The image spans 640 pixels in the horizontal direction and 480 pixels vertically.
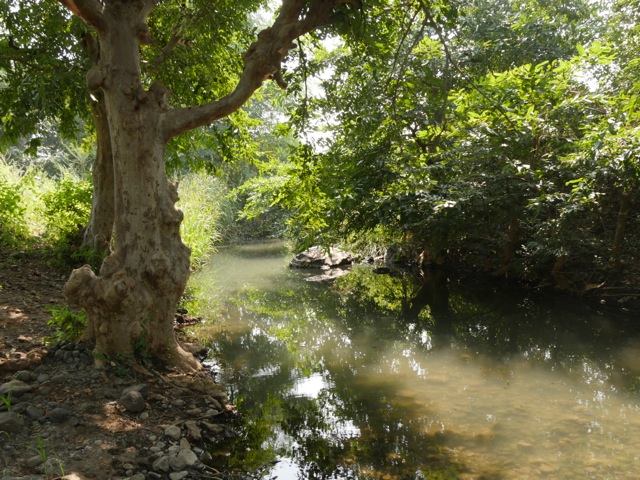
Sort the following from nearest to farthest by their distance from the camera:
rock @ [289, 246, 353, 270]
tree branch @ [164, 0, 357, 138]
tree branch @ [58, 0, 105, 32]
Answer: tree branch @ [58, 0, 105, 32] < tree branch @ [164, 0, 357, 138] < rock @ [289, 246, 353, 270]

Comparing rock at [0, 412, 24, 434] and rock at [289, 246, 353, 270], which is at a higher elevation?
rock at [289, 246, 353, 270]

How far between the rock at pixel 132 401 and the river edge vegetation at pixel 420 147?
3.28 metres

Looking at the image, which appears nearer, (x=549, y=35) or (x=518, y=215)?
(x=518, y=215)

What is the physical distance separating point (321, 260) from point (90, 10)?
1162cm

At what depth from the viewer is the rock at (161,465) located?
2.77m

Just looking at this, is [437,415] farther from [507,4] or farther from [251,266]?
[507,4]

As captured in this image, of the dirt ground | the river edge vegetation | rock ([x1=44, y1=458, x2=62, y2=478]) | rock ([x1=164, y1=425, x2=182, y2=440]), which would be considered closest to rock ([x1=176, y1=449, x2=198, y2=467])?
the dirt ground

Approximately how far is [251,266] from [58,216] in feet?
26.6

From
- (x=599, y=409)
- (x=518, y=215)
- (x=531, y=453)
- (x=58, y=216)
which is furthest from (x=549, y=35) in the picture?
(x=58, y=216)

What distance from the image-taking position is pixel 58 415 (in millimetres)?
2943

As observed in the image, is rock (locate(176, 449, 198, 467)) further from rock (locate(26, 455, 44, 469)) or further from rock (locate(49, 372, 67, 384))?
rock (locate(49, 372, 67, 384))

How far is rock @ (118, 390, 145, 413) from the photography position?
3.32 meters

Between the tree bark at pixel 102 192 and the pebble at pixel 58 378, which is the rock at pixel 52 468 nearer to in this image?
the pebble at pixel 58 378

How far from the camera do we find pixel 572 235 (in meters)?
7.71
